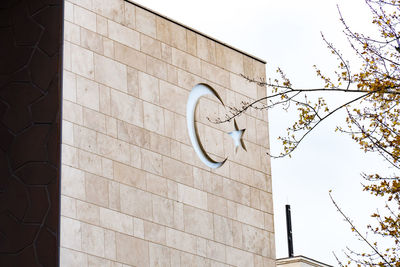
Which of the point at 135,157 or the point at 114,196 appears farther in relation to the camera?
the point at 135,157

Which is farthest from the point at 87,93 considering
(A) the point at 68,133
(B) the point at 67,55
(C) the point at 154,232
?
(C) the point at 154,232

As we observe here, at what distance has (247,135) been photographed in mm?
18344

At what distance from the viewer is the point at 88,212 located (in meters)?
14.5

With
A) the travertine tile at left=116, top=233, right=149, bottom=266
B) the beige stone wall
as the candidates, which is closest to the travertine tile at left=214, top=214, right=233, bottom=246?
the beige stone wall

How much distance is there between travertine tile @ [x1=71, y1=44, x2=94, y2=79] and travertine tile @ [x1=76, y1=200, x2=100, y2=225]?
2.11 meters

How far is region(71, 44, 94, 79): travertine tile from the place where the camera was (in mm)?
14953

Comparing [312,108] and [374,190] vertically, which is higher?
[312,108]

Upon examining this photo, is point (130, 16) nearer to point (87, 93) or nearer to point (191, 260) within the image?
point (87, 93)

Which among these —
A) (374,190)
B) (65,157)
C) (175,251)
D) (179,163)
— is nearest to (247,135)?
(179,163)

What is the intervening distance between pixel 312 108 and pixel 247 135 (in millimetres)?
7617

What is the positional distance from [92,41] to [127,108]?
1.27 m

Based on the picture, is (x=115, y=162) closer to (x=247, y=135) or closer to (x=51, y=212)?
(x=51, y=212)

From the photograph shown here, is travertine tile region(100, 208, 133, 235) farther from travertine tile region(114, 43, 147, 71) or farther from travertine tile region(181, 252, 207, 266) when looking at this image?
travertine tile region(114, 43, 147, 71)

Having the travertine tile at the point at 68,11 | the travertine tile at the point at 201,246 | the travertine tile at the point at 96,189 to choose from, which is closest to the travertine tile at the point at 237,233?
the travertine tile at the point at 201,246
